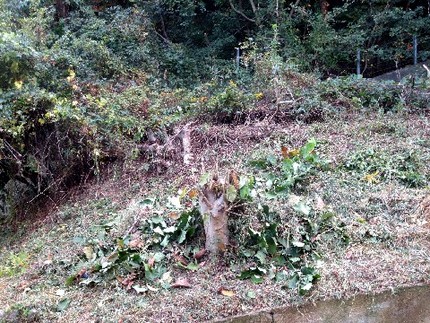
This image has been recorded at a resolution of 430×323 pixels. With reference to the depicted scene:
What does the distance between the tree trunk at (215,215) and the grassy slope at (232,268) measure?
6.6 inches

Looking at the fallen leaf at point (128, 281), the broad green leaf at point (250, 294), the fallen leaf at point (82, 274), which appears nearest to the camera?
the broad green leaf at point (250, 294)

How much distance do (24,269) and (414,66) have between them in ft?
27.5

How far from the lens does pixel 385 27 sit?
31.2 feet

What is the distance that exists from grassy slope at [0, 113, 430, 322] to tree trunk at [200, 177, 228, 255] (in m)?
0.17

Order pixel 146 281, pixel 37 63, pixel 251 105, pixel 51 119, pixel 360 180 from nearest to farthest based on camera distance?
pixel 146 281 < pixel 360 180 < pixel 51 119 < pixel 37 63 < pixel 251 105

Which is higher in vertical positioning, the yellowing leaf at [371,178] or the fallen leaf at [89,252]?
the yellowing leaf at [371,178]

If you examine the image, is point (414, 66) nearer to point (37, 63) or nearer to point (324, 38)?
point (324, 38)

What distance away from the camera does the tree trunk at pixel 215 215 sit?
3104 millimetres

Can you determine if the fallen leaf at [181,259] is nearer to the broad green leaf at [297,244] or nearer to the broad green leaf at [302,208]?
the broad green leaf at [297,244]

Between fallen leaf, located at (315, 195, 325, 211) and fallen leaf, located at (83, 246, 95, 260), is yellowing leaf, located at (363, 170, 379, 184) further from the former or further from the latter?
fallen leaf, located at (83, 246, 95, 260)

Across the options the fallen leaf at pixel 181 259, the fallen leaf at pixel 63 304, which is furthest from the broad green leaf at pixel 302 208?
the fallen leaf at pixel 63 304

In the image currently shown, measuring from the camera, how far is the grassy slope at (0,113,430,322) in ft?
9.11

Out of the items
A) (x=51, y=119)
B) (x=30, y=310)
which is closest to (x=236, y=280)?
(x=30, y=310)

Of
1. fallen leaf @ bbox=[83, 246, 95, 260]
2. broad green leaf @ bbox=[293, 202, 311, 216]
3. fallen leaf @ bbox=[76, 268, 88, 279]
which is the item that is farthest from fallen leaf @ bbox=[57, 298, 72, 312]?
broad green leaf @ bbox=[293, 202, 311, 216]
